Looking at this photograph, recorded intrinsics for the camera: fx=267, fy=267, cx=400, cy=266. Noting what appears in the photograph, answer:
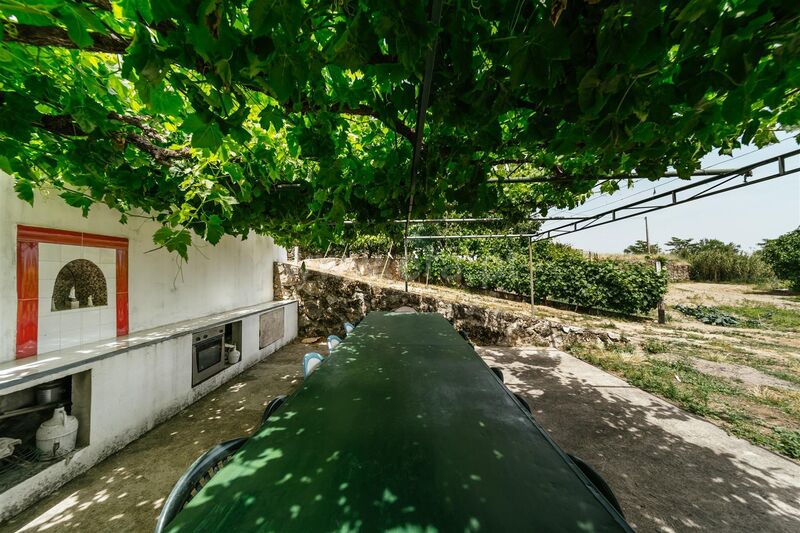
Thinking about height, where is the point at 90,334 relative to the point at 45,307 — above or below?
below

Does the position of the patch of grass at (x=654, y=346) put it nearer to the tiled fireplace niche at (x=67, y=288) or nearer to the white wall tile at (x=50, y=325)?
the tiled fireplace niche at (x=67, y=288)

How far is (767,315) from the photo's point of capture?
1115 cm

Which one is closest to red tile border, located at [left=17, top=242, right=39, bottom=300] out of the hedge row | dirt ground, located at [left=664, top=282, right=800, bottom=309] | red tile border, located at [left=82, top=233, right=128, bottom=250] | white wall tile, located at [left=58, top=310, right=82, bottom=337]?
white wall tile, located at [left=58, top=310, right=82, bottom=337]

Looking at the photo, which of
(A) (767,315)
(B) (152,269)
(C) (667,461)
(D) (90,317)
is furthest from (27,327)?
(A) (767,315)

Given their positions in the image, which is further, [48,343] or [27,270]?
[48,343]

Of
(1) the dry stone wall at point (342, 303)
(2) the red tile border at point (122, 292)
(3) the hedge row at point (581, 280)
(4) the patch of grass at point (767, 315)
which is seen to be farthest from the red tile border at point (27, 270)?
(4) the patch of grass at point (767, 315)

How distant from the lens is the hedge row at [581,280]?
948 centimetres

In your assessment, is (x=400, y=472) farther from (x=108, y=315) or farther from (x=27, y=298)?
(x=108, y=315)

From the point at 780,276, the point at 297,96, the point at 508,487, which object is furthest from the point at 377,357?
the point at 780,276

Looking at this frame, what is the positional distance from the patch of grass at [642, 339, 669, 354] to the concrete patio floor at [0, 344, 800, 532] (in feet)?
8.49

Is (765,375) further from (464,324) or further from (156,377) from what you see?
(156,377)

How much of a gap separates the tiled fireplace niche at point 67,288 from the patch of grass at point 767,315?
1830cm

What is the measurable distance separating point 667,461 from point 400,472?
3.63 metres

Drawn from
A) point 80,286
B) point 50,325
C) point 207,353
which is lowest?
point 207,353
